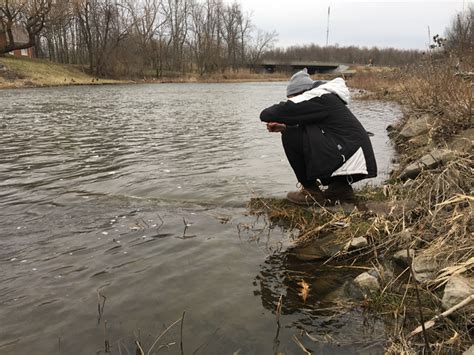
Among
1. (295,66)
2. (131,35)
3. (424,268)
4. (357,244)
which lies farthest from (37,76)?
(295,66)

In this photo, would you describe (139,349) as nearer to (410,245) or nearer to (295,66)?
(410,245)

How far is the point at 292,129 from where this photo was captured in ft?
16.0

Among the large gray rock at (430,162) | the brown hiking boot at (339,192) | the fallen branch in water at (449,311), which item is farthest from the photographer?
the large gray rock at (430,162)

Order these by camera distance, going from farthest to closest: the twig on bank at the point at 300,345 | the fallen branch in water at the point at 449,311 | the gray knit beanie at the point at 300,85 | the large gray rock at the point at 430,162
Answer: the large gray rock at the point at 430,162
the gray knit beanie at the point at 300,85
the twig on bank at the point at 300,345
the fallen branch in water at the point at 449,311

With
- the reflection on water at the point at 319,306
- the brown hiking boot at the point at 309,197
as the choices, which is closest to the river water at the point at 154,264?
the reflection on water at the point at 319,306

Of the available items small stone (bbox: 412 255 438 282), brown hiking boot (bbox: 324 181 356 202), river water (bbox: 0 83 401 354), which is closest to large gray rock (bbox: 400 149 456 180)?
brown hiking boot (bbox: 324 181 356 202)

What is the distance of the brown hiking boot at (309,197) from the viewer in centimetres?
507

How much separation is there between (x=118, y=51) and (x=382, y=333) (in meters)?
55.9

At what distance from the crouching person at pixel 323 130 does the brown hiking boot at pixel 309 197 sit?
26 centimetres

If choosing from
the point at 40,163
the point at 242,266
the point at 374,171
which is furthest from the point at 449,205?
the point at 40,163

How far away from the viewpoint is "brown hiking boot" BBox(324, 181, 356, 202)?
16.5ft

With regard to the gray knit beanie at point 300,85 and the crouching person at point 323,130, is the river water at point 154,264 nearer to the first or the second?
the crouching person at point 323,130

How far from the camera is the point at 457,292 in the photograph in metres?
2.54

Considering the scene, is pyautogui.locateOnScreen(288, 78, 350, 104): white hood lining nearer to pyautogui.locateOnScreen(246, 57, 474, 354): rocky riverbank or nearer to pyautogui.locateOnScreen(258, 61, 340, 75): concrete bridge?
pyautogui.locateOnScreen(246, 57, 474, 354): rocky riverbank
